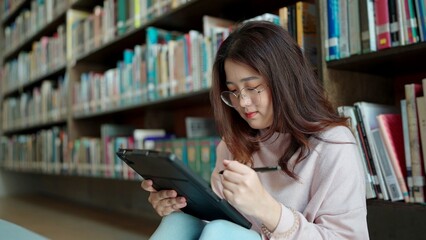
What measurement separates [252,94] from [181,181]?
0.28 meters

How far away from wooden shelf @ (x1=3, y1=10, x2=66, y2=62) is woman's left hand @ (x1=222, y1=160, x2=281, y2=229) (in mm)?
2483

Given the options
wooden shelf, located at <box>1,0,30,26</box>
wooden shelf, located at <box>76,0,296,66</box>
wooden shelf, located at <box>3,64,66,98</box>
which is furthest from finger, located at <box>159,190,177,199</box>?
wooden shelf, located at <box>1,0,30,26</box>

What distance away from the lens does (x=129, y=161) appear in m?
0.91

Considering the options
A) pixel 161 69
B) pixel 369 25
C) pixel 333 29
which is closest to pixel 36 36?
pixel 161 69

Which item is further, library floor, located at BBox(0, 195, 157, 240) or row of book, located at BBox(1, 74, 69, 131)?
row of book, located at BBox(1, 74, 69, 131)

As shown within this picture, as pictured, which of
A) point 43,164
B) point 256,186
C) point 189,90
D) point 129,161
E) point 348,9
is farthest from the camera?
point 43,164

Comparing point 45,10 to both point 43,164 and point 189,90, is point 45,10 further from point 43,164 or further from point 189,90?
point 189,90

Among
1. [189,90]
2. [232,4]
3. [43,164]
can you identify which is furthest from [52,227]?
[232,4]

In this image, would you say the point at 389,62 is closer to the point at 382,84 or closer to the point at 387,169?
the point at 382,84

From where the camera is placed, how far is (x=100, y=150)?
239cm

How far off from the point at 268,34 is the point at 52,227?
1.94 m

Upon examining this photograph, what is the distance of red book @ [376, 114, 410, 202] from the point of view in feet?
3.52

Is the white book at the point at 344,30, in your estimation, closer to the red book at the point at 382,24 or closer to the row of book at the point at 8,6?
the red book at the point at 382,24

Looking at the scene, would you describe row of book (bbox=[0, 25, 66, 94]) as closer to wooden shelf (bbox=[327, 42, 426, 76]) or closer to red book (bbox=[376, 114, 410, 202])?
wooden shelf (bbox=[327, 42, 426, 76])
